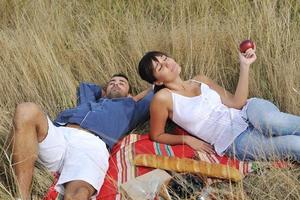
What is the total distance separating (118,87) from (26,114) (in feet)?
3.63

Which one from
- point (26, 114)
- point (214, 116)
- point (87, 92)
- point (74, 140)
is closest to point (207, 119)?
point (214, 116)

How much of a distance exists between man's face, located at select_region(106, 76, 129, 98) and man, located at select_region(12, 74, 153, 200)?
107 millimetres

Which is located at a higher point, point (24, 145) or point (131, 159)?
point (24, 145)

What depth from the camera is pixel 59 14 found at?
549 centimetres

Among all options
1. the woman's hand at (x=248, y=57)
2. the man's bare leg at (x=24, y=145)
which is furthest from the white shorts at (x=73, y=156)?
the woman's hand at (x=248, y=57)

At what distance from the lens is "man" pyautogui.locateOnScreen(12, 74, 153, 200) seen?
3.40 meters

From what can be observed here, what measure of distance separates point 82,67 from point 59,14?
2.82ft

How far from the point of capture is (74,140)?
3.69 m

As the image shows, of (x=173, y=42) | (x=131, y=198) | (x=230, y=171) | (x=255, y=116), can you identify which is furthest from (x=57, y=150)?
(x=173, y=42)

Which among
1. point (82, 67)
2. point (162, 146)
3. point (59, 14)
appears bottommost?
point (162, 146)

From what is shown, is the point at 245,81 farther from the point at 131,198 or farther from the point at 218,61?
the point at 131,198

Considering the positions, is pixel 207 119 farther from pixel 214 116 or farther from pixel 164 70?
pixel 164 70

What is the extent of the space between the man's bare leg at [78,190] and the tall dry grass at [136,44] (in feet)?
2.61

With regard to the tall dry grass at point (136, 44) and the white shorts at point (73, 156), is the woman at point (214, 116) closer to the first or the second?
the tall dry grass at point (136, 44)
